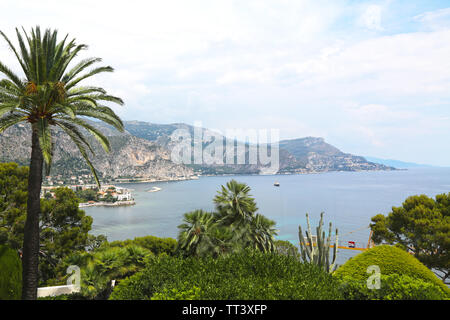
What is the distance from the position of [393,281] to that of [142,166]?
187m

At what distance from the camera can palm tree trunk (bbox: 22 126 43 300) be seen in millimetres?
9742

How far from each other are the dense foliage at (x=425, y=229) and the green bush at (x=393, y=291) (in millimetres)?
13734

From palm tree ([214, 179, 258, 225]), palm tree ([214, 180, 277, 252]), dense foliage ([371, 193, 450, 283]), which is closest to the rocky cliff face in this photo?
palm tree ([214, 179, 258, 225])

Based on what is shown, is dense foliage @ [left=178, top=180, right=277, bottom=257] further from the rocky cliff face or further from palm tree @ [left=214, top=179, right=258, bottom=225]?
the rocky cliff face

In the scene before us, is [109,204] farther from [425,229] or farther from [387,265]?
[387,265]

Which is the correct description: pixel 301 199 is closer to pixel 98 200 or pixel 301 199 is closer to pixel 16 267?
pixel 98 200

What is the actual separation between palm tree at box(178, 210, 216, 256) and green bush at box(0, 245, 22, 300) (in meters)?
6.24

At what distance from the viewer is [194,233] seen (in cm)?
1406

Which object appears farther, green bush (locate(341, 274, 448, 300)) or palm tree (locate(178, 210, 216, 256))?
palm tree (locate(178, 210, 216, 256))

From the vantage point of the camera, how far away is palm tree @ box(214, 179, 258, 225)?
16484 millimetres

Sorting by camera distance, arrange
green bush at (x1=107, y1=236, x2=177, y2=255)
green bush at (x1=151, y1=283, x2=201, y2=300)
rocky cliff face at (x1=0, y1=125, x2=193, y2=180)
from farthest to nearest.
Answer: rocky cliff face at (x1=0, y1=125, x2=193, y2=180) → green bush at (x1=107, y1=236, x2=177, y2=255) → green bush at (x1=151, y1=283, x2=201, y2=300)

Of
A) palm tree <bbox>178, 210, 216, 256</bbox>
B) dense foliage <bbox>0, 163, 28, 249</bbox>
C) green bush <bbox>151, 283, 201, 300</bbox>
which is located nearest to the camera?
green bush <bbox>151, 283, 201, 300</bbox>

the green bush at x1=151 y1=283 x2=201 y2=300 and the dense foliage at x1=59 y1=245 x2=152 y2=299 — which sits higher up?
the green bush at x1=151 y1=283 x2=201 y2=300

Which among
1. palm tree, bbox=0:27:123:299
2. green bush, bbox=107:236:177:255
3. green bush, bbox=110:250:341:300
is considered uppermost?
palm tree, bbox=0:27:123:299
